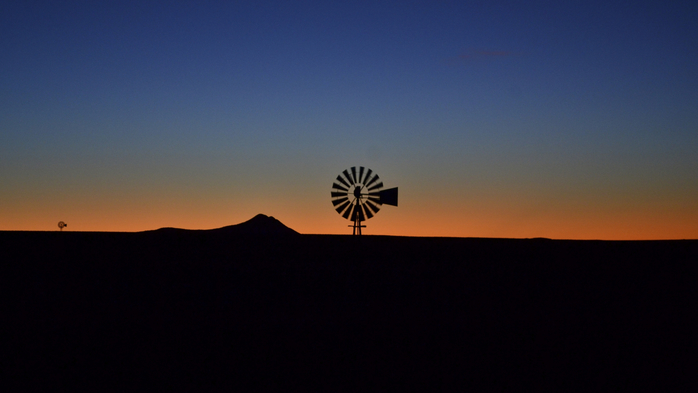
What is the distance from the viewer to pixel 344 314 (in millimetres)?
15242

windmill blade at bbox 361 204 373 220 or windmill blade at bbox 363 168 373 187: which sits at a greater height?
windmill blade at bbox 363 168 373 187

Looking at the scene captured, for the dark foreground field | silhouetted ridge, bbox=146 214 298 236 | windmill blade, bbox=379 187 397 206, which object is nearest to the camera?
the dark foreground field

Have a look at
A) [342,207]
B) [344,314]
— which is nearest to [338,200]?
[342,207]

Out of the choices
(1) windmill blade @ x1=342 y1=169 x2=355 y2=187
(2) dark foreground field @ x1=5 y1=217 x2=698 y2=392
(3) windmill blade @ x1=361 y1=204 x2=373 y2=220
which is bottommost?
(2) dark foreground field @ x1=5 y1=217 x2=698 y2=392

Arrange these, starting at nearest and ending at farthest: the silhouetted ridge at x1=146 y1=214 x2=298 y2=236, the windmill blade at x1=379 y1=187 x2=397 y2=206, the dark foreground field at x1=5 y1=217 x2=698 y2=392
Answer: the dark foreground field at x1=5 y1=217 x2=698 y2=392 < the windmill blade at x1=379 y1=187 x2=397 y2=206 < the silhouetted ridge at x1=146 y1=214 x2=298 y2=236

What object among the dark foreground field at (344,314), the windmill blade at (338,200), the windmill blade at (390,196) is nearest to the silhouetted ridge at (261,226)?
the windmill blade at (338,200)

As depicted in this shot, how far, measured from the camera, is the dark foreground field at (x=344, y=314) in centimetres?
Answer: 1038

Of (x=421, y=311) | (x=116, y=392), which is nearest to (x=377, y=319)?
(x=421, y=311)

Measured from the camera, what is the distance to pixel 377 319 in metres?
14.7

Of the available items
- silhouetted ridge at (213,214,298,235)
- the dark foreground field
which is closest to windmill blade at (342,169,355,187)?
the dark foreground field

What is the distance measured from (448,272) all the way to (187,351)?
411 inches

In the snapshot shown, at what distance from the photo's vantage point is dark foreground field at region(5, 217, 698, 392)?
→ 10375 millimetres

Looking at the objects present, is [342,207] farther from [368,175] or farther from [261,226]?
[261,226]

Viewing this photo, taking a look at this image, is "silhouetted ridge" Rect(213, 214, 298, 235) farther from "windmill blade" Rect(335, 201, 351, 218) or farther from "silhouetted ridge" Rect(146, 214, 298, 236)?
"windmill blade" Rect(335, 201, 351, 218)
